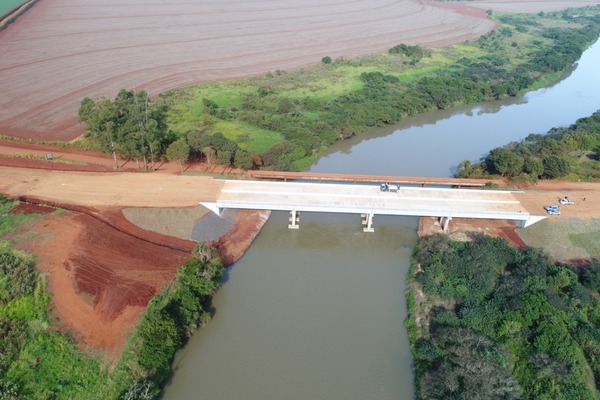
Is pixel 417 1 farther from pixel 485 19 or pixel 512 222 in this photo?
pixel 512 222

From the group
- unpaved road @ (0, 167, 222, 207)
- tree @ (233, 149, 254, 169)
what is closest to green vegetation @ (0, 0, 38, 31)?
unpaved road @ (0, 167, 222, 207)

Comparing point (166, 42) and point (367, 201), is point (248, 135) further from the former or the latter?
point (166, 42)

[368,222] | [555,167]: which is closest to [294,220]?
[368,222]

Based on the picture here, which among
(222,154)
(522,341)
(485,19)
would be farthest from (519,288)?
(485,19)

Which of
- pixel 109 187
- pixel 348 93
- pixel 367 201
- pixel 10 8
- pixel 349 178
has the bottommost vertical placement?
pixel 367 201

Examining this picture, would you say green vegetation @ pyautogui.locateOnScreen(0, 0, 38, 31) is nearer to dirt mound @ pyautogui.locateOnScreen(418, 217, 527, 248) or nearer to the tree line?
the tree line

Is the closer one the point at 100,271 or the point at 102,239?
the point at 100,271

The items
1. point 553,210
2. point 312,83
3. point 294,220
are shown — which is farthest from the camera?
point 312,83
